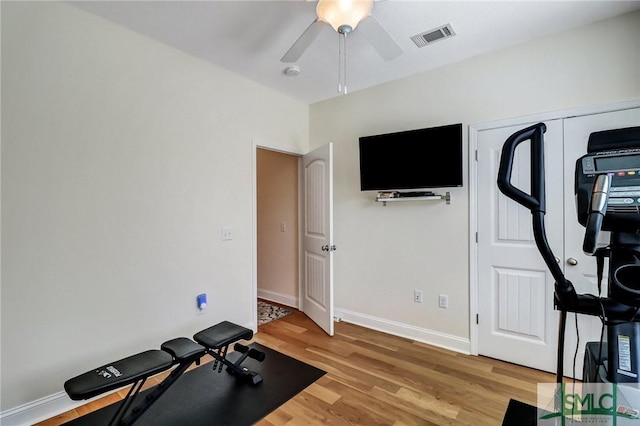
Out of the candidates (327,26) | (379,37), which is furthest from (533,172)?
(327,26)

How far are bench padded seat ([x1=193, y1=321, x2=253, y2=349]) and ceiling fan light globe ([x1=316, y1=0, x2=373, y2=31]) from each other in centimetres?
210

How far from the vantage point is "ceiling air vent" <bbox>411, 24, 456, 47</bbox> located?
7.25 ft

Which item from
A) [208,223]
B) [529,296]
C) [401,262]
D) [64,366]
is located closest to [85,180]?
[208,223]

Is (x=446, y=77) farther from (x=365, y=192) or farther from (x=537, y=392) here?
(x=537, y=392)

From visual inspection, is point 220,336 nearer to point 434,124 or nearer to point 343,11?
point 343,11

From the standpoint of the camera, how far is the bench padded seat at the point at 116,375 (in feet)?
4.87

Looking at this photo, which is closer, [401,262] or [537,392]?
→ [537,392]

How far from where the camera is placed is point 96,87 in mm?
2090

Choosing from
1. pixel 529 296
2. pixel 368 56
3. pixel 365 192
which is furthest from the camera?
pixel 365 192

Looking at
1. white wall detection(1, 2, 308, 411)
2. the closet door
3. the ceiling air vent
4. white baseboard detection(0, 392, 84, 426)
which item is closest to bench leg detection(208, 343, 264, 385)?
white wall detection(1, 2, 308, 411)

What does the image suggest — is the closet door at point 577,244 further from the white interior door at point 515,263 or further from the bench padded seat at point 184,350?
the bench padded seat at point 184,350

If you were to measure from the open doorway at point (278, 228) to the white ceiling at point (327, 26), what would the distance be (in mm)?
1418

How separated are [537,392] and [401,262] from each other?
1.38 m

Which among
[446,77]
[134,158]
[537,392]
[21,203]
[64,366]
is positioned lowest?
[537,392]
